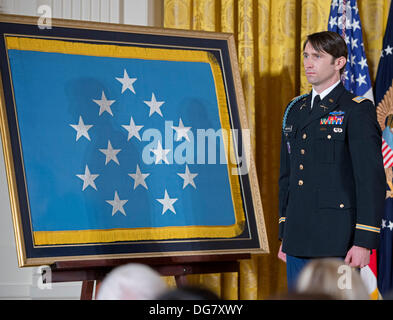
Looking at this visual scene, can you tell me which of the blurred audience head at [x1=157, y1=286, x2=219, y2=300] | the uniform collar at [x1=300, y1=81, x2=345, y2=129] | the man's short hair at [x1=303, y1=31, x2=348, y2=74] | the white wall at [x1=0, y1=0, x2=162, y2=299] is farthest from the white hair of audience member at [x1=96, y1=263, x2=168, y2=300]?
the white wall at [x1=0, y1=0, x2=162, y2=299]

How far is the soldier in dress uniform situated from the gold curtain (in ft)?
3.50

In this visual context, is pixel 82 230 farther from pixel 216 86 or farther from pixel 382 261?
pixel 382 261

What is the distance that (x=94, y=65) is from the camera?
2.86 m

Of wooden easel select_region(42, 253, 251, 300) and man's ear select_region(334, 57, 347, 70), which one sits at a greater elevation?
man's ear select_region(334, 57, 347, 70)

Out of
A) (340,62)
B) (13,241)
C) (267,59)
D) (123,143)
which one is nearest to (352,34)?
(267,59)

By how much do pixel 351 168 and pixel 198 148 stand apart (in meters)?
0.77

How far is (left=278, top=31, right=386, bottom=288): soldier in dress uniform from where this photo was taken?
2.43 m

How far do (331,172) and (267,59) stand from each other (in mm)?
1496

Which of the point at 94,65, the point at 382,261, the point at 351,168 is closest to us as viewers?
the point at 351,168

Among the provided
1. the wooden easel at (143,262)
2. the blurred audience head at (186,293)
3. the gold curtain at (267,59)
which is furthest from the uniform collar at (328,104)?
the blurred audience head at (186,293)

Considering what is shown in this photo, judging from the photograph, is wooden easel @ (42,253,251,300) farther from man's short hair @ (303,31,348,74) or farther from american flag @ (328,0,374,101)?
american flag @ (328,0,374,101)

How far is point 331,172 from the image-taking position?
2.56 meters

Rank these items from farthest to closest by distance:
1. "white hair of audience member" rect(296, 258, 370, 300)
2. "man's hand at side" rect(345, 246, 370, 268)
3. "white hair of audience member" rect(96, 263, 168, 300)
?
"man's hand at side" rect(345, 246, 370, 268), "white hair of audience member" rect(96, 263, 168, 300), "white hair of audience member" rect(296, 258, 370, 300)
